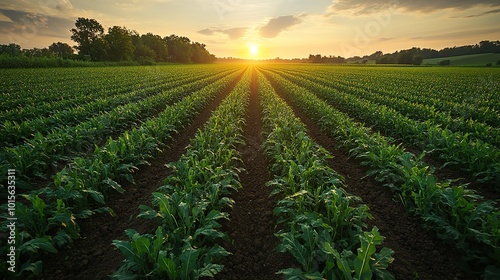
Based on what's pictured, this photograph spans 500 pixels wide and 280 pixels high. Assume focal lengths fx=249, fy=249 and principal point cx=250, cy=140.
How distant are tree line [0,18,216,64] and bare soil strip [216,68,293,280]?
54539 millimetres

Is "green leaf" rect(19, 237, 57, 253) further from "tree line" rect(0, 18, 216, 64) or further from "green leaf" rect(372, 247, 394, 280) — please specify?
"tree line" rect(0, 18, 216, 64)

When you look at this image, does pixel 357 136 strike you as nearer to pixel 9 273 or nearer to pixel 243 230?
pixel 243 230

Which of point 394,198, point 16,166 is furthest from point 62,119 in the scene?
point 394,198

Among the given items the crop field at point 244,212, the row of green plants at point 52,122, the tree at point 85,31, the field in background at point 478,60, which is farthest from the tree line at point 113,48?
the field in background at point 478,60

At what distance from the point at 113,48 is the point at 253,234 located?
280 ft

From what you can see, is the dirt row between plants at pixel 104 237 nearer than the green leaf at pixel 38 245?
No

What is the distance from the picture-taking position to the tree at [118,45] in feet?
243

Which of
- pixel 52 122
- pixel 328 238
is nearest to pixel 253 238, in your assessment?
pixel 328 238

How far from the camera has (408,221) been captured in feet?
15.2

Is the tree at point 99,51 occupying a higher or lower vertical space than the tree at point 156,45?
lower

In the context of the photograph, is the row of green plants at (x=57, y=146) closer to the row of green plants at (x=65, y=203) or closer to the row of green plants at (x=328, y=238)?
Answer: the row of green plants at (x=65, y=203)

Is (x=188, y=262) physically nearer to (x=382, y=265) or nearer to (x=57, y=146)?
(x=382, y=265)

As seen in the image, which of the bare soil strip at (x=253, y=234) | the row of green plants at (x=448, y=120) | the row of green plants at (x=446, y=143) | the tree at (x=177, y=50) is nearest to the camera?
the bare soil strip at (x=253, y=234)

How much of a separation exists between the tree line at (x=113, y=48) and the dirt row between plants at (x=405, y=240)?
56.8m
